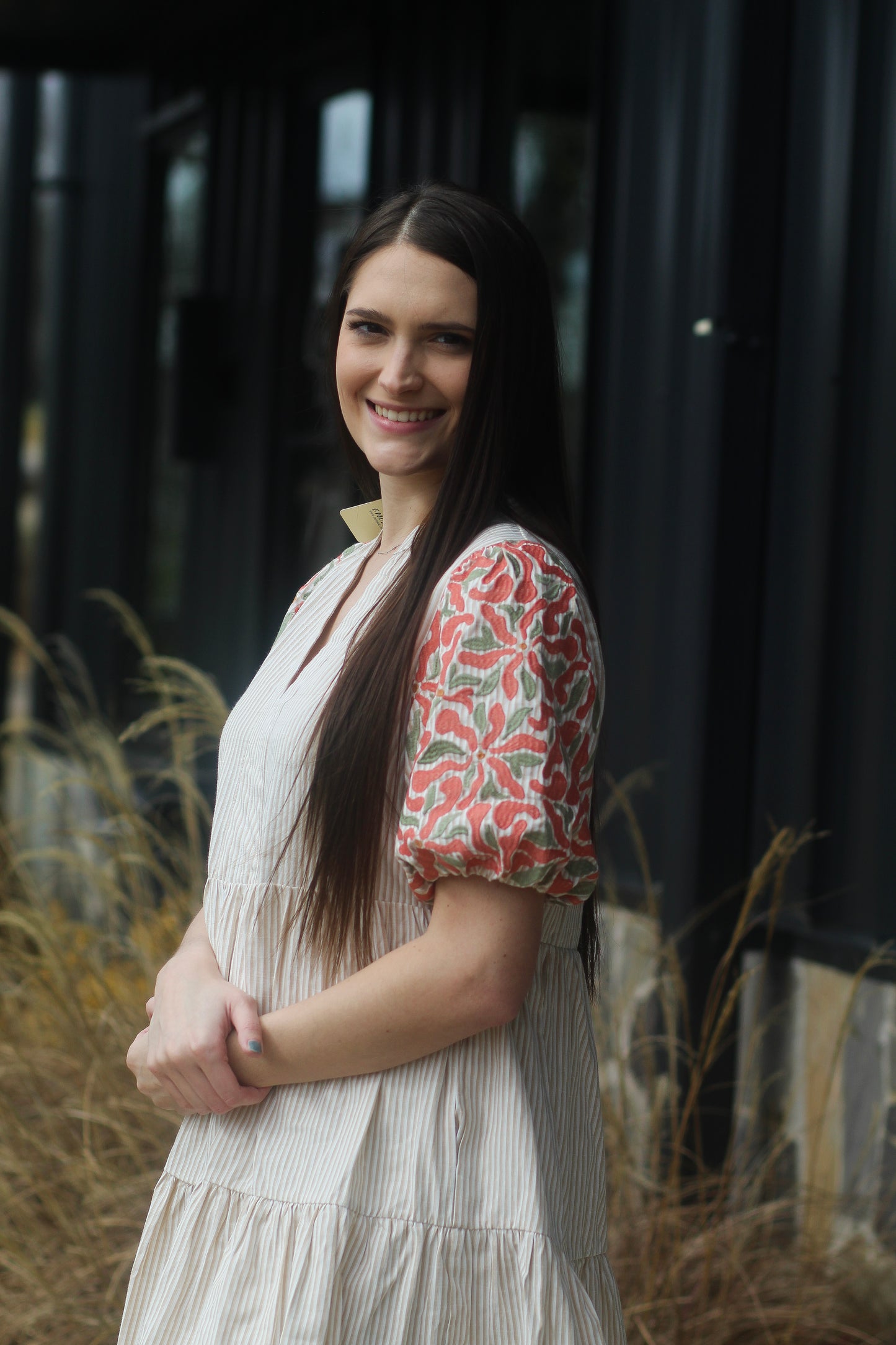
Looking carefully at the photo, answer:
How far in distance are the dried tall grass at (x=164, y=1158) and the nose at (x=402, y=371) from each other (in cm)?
114

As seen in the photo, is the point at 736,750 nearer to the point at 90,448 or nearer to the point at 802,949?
the point at 802,949

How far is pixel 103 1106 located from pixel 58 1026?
19 centimetres

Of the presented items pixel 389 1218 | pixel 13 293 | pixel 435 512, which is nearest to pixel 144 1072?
pixel 389 1218

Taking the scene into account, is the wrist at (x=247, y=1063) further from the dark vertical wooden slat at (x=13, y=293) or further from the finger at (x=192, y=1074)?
the dark vertical wooden slat at (x=13, y=293)

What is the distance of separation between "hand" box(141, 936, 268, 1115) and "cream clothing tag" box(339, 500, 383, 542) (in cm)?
54

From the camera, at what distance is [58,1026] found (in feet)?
8.67

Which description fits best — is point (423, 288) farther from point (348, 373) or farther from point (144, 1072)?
point (144, 1072)

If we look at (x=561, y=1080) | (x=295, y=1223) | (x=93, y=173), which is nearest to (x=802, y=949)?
(x=561, y=1080)

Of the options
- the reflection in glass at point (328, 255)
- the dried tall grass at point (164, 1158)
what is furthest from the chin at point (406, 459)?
the reflection in glass at point (328, 255)

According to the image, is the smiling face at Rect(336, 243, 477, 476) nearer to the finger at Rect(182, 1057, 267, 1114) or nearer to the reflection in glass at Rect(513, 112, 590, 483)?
the finger at Rect(182, 1057, 267, 1114)

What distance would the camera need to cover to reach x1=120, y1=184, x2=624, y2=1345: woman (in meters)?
1.11

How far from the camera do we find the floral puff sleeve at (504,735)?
1.06 meters

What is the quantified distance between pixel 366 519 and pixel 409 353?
299 millimetres

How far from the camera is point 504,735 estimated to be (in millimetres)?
1073
